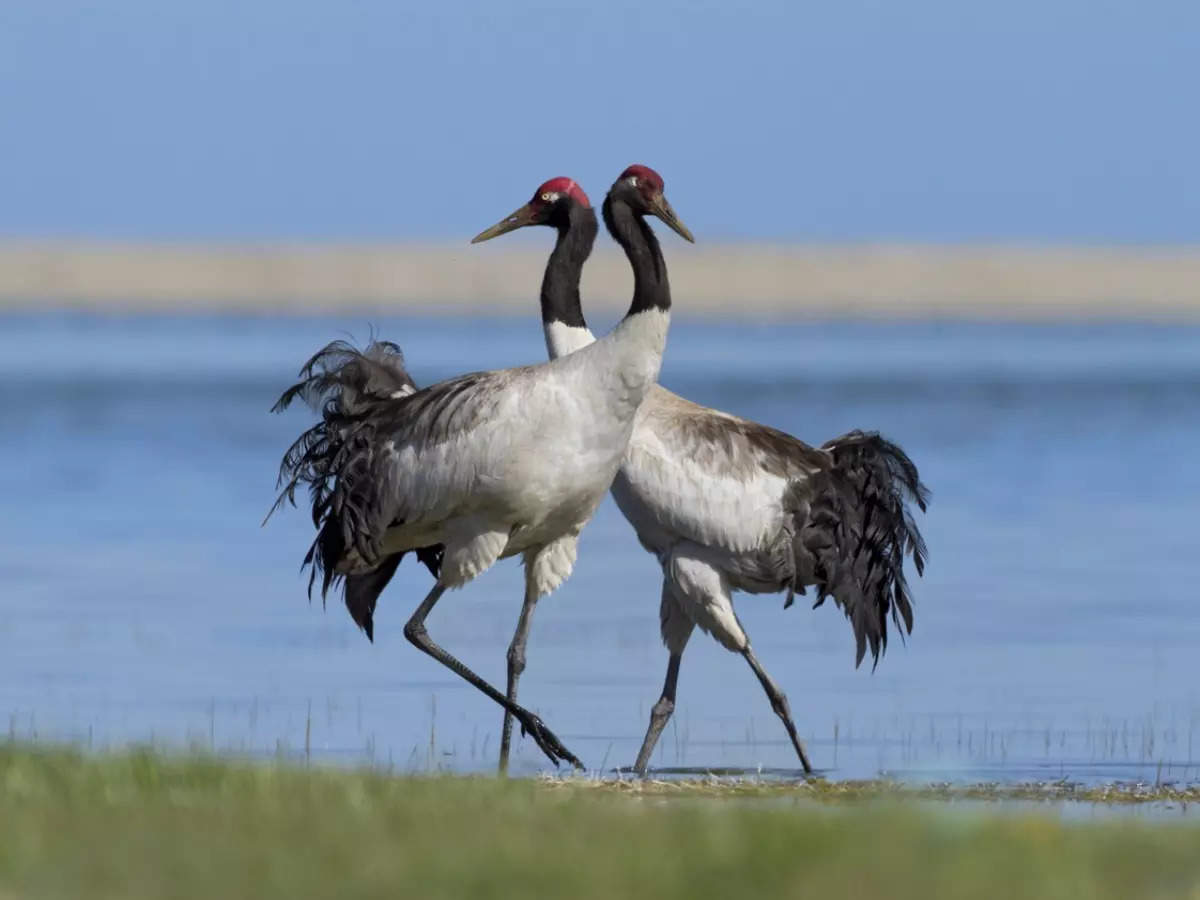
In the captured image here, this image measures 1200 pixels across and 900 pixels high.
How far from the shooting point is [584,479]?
920 centimetres

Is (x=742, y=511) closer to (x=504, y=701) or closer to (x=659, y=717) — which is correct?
(x=659, y=717)

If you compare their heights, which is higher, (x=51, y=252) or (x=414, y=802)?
(x=51, y=252)

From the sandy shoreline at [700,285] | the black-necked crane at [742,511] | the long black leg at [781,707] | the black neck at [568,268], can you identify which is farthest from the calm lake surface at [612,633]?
the sandy shoreline at [700,285]

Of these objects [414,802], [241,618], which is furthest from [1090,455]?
[414,802]

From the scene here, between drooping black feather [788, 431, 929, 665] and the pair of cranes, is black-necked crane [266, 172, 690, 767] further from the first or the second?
drooping black feather [788, 431, 929, 665]

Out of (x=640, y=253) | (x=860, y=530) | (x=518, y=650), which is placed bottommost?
(x=518, y=650)

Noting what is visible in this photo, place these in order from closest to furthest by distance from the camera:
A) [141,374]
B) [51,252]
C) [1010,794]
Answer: [1010,794] → [141,374] → [51,252]

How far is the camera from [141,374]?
1671 inches

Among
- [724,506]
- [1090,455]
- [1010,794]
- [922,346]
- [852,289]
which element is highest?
[852,289]

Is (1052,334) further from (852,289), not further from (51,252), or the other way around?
(51,252)

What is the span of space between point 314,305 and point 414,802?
77955 mm

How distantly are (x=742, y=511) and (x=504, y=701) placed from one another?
3.98 ft

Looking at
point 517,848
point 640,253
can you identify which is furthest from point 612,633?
point 517,848

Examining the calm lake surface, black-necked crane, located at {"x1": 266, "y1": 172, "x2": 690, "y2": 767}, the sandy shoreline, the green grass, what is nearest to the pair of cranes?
black-necked crane, located at {"x1": 266, "y1": 172, "x2": 690, "y2": 767}
